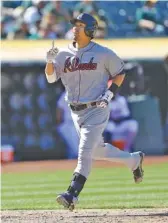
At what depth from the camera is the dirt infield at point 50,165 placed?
13.0 metres

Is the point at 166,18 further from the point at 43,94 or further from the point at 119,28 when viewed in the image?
the point at 43,94

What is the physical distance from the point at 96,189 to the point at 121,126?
Result: 19.1 ft

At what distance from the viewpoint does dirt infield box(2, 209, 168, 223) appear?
5.92 m

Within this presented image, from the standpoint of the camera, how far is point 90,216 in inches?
245

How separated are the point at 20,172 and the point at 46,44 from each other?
3493mm

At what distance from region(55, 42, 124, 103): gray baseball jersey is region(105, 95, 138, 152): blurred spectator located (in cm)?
832

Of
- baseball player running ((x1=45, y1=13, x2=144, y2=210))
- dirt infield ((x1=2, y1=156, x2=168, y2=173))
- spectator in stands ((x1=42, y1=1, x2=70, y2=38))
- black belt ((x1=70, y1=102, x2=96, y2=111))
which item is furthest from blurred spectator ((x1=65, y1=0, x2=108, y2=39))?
black belt ((x1=70, y1=102, x2=96, y2=111))

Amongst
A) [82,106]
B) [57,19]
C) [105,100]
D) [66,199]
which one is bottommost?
[57,19]

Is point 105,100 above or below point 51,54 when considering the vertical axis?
below

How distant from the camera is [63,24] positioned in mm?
15617

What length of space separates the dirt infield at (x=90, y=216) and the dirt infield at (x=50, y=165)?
6.16m

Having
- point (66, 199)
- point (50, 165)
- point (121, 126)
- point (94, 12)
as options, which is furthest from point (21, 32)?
point (66, 199)

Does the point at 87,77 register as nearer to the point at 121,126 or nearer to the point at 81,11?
the point at 121,126

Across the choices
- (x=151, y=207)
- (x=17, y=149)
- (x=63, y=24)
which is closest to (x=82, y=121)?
(x=151, y=207)
